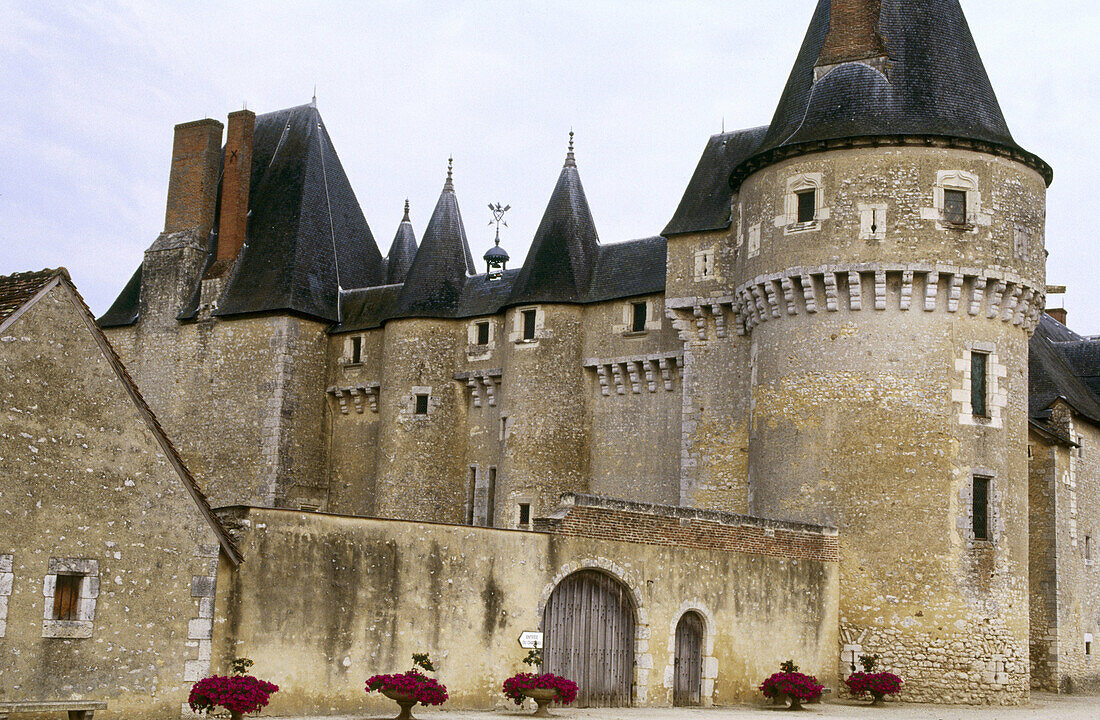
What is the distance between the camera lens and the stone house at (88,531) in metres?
14.2

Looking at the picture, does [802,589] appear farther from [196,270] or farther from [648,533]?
[196,270]

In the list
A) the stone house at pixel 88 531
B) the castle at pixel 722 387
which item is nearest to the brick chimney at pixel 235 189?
the castle at pixel 722 387

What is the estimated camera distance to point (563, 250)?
104 ft

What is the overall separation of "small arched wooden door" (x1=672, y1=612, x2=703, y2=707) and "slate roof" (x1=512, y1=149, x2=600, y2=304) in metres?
11.6

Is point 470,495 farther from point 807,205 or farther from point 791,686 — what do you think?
point 791,686

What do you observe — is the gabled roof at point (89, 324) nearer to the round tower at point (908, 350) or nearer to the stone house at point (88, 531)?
the stone house at point (88, 531)

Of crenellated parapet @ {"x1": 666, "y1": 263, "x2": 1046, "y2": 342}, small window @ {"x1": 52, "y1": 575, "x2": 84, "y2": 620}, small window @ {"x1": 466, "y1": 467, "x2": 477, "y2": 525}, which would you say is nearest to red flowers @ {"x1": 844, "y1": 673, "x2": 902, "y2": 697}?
→ crenellated parapet @ {"x1": 666, "y1": 263, "x2": 1046, "y2": 342}

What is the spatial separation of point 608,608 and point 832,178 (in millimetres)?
9195

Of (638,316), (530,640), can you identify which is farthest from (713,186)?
(530,640)

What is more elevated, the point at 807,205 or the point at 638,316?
the point at 807,205

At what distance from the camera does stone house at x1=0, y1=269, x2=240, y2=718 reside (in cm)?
1425

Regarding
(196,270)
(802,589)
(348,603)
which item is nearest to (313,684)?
(348,603)

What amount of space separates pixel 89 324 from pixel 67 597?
9.73 ft

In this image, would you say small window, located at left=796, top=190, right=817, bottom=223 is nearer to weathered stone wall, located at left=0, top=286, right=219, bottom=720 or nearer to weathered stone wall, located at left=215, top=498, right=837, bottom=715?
weathered stone wall, located at left=215, top=498, right=837, bottom=715
